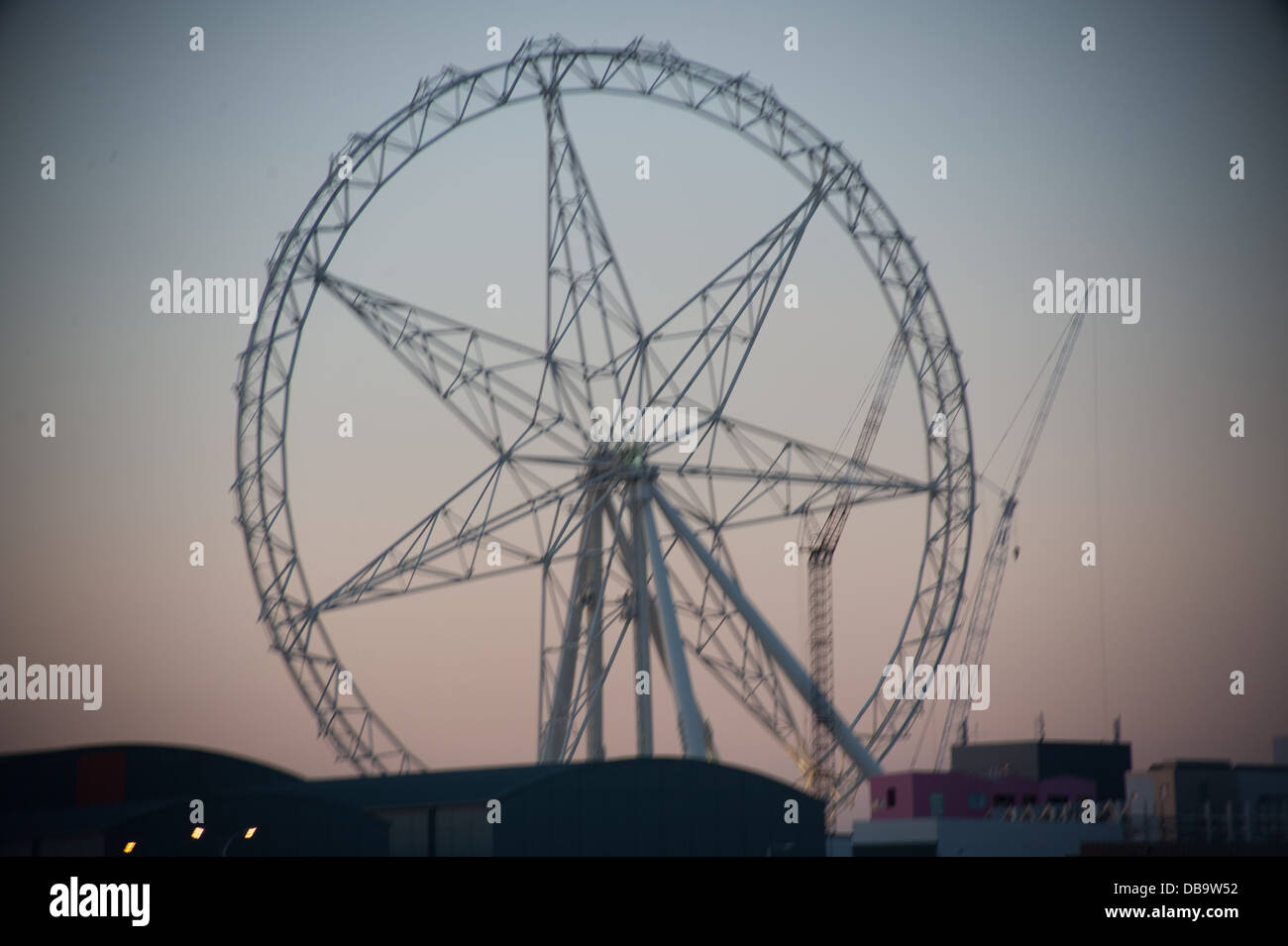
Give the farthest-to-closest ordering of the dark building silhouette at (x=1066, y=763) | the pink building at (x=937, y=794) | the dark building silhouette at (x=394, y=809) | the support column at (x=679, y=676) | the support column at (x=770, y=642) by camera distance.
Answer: the dark building silhouette at (x=1066, y=763)
the pink building at (x=937, y=794)
the support column at (x=770, y=642)
the support column at (x=679, y=676)
the dark building silhouette at (x=394, y=809)

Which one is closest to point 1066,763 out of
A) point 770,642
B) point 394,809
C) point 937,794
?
point 937,794

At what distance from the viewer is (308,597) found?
5634 cm

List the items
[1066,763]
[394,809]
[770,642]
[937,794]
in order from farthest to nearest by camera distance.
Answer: [1066,763], [937,794], [770,642], [394,809]

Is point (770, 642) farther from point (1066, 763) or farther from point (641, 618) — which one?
point (1066, 763)

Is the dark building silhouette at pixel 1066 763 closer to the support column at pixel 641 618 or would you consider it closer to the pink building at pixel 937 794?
the pink building at pixel 937 794

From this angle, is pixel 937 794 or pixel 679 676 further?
pixel 937 794

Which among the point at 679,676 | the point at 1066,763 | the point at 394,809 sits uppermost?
the point at 679,676

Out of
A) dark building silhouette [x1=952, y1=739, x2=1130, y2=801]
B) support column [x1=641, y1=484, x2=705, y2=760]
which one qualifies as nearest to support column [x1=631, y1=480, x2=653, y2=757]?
support column [x1=641, y1=484, x2=705, y2=760]

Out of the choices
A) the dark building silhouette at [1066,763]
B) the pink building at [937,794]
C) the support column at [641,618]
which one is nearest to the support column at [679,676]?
the support column at [641,618]

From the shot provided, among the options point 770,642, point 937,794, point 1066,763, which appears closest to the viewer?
point 770,642

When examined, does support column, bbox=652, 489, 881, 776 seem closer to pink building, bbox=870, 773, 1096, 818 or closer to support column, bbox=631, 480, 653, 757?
support column, bbox=631, 480, 653, 757

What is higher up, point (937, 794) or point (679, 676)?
point (679, 676)
